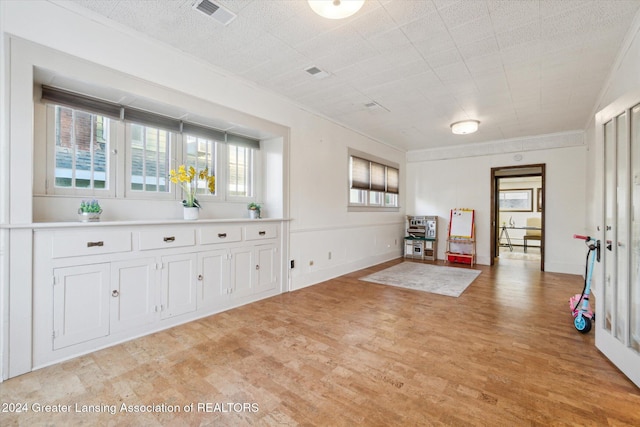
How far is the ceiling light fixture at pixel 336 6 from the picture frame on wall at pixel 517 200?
412 inches

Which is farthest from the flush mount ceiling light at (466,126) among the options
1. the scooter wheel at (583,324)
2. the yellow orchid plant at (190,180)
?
Result: the yellow orchid plant at (190,180)

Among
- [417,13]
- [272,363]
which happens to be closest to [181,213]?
[272,363]

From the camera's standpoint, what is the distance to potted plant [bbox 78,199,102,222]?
2.60 meters

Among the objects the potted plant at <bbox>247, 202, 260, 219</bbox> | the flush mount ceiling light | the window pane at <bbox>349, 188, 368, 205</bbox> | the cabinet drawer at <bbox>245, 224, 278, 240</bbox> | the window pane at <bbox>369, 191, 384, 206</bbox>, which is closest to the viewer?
the cabinet drawer at <bbox>245, 224, 278, 240</bbox>

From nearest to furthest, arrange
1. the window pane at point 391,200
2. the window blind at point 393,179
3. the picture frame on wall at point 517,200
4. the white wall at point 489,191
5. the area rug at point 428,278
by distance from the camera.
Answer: the area rug at point 428,278 → the white wall at point 489,191 → the window blind at point 393,179 → the window pane at point 391,200 → the picture frame on wall at point 517,200

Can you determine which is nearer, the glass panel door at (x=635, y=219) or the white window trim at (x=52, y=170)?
the glass panel door at (x=635, y=219)

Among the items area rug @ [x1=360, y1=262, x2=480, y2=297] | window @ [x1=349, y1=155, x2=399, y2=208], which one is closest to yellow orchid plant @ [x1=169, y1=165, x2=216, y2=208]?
window @ [x1=349, y1=155, x2=399, y2=208]

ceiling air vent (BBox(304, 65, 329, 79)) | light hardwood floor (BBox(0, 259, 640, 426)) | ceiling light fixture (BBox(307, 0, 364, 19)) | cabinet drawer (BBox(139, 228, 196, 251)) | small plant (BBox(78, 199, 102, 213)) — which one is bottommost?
light hardwood floor (BBox(0, 259, 640, 426))

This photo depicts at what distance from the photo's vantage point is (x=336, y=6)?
2135 millimetres

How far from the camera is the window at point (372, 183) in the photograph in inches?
237

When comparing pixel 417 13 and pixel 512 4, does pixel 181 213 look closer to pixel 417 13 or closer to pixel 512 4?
pixel 417 13

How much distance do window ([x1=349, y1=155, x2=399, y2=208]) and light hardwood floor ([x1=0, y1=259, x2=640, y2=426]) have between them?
316cm

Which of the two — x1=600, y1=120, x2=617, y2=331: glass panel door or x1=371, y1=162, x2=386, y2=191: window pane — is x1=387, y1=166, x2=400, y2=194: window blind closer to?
x1=371, y1=162, x2=386, y2=191: window pane

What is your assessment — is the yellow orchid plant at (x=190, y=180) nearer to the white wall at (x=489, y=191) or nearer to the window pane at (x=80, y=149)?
the window pane at (x=80, y=149)
